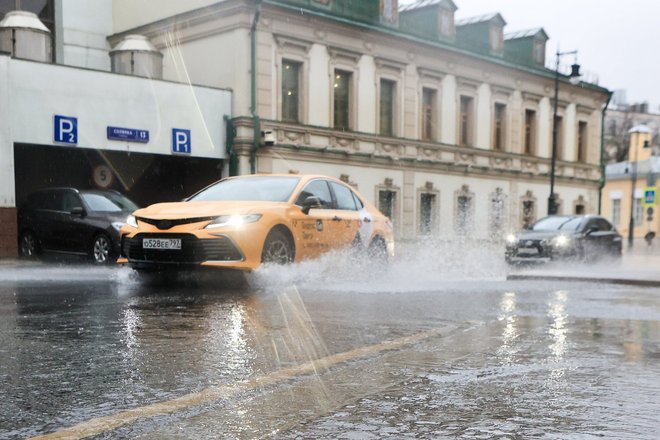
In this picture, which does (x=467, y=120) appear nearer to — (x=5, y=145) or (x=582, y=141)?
(x=582, y=141)

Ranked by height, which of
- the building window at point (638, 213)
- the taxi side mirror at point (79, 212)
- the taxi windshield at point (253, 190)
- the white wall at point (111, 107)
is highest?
the white wall at point (111, 107)

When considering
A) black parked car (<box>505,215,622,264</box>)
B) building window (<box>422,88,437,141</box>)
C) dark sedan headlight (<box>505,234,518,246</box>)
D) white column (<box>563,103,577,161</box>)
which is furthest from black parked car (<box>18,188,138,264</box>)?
white column (<box>563,103,577,161</box>)

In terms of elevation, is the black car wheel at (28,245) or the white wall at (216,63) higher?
the white wall at (216,63)

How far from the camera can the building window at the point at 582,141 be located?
39906mm

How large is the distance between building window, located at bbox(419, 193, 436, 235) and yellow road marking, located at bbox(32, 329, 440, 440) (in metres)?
25.4

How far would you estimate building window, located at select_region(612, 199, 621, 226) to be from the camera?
62438mm

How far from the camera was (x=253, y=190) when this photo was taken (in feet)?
35.8

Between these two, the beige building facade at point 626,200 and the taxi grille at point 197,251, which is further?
the beige building facade at point 626,200

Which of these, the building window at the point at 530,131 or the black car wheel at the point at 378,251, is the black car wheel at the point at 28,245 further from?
the building window at the point at 530,131

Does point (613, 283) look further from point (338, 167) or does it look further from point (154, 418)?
point (338, 167)

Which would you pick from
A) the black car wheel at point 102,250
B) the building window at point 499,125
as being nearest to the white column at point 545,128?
the building window at point 499,125

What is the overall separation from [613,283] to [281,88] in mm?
15259

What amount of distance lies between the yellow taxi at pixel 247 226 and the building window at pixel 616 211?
55337mm

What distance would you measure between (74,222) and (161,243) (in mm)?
6682
